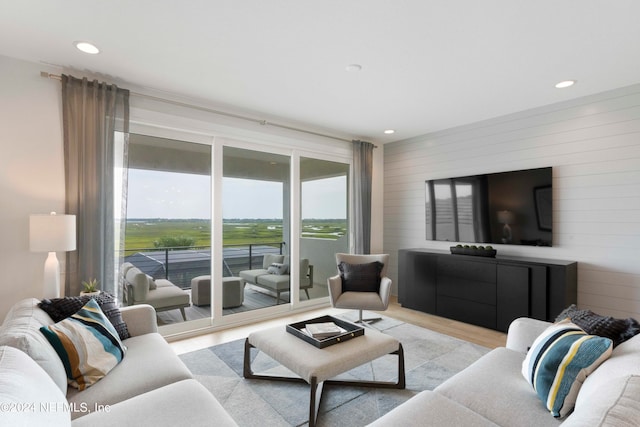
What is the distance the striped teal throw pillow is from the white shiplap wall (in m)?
2.36

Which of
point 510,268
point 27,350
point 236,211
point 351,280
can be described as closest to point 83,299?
point 27,350

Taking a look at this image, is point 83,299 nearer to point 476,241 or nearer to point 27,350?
point 27,350

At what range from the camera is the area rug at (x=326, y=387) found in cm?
210

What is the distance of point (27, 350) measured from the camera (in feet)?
4.61

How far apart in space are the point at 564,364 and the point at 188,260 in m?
3.35

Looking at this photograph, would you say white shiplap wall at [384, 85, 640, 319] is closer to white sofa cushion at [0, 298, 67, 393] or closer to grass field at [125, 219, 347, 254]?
grass field at [125, 219, 347, 254]

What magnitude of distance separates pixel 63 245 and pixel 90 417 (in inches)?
58.6

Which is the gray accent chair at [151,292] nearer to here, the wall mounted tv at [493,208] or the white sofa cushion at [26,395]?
the white sofa cushion at [26,395]

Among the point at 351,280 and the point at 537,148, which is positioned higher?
the point at 537,148

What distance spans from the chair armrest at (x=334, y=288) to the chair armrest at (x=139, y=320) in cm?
192

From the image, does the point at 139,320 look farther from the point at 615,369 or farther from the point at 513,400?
the point at 615,369

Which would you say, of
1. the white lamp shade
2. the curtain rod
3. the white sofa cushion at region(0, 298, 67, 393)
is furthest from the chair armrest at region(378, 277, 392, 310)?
the white lamp shade

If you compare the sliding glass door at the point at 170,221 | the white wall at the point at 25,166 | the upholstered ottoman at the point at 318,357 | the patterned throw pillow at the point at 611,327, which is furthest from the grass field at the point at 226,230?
the patterned throw pillow at the point at 611,327

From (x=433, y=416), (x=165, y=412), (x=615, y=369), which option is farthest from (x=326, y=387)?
(x=615, y=369)
